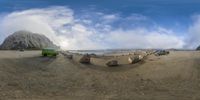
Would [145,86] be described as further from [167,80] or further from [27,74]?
[27,74]

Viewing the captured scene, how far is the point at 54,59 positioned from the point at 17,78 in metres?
4.35

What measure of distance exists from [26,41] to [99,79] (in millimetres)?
15498

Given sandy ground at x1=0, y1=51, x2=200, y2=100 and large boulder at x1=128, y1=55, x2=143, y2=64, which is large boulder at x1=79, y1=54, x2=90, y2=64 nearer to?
sandy ground at x1=0, y1=51, x2=200, y2=100

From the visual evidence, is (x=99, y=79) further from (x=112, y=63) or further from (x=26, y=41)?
(x=26, y=41)

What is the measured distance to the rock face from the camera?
46.8 metres

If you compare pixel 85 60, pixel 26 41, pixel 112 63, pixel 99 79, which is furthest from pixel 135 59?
pixel 26 41

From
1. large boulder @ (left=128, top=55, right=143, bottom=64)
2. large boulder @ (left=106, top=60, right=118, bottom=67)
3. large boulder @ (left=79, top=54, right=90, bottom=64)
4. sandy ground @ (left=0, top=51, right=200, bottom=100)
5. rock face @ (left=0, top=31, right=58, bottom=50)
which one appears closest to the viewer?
sandy ground @ (left=0, top=51, right=200, bottom=100)

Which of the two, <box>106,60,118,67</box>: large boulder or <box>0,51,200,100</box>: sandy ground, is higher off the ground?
<box>106,60,118,67</box>: large boulder

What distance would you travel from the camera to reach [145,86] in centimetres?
3183

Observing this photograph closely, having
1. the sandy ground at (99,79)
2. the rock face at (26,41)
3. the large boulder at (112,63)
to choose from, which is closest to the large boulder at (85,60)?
the sandy ground at (99,79)

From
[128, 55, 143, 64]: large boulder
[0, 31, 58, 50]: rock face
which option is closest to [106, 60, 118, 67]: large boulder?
[128, 55, 143, 64]: large boulder

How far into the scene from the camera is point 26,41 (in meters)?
47.2

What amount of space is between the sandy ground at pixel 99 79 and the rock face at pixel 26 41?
28.7 feet

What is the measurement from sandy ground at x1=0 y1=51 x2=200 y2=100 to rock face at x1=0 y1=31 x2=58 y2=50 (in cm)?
874
